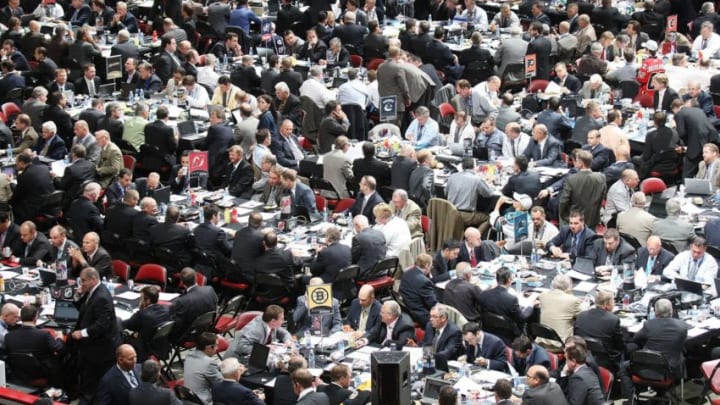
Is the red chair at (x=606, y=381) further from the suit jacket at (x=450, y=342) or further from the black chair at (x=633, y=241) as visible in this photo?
the black chair at (x=633, y=241)

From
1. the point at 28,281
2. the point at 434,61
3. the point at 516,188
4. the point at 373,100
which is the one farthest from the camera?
the point at 434,61

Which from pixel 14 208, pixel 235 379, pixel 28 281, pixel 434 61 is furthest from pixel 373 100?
pixel 235 379

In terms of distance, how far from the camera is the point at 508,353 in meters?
13.6

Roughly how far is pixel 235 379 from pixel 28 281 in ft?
12.9

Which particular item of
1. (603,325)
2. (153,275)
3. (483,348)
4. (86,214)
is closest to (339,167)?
(86,214)

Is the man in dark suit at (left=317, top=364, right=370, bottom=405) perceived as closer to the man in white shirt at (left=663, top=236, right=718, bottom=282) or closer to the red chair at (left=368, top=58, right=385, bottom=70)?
the man in white shirt at (left=663, top=236, right=718, bottom=282)

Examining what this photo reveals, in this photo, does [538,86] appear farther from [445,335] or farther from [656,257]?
[445,335]

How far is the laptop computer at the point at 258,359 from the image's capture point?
524 inches

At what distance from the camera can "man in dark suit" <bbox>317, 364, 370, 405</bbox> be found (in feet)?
41.1

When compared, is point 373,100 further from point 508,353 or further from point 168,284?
point 508,353

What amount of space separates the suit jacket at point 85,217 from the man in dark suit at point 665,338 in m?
6.93

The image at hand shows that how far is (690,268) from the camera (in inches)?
599

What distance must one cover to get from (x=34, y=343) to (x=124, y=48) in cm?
1011

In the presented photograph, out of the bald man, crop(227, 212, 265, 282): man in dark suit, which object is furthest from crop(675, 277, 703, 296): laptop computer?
crop(227, 212, 265, 282): man in dark suit
